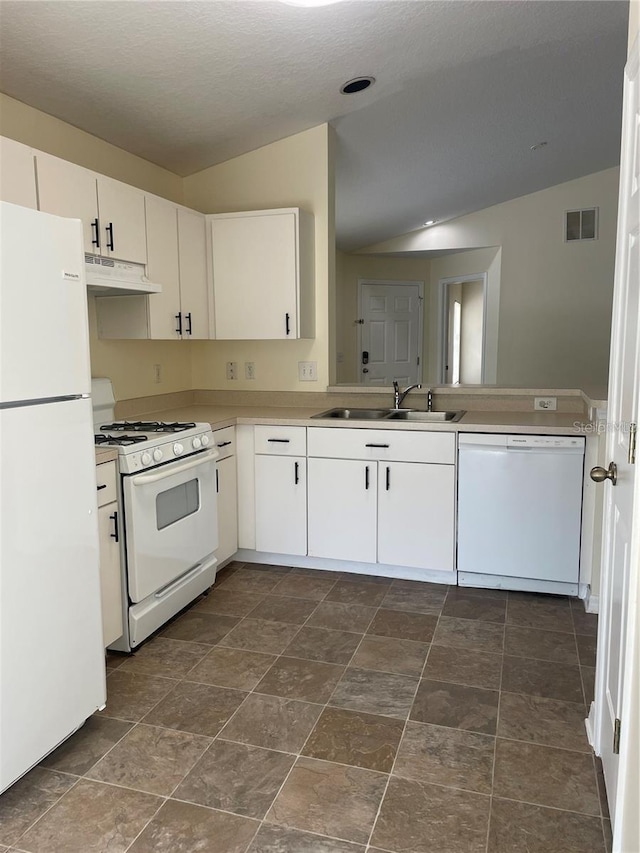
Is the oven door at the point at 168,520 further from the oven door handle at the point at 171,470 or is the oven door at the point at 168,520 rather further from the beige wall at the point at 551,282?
the beige wall at the point at 551,282

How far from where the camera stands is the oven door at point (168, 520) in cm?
255

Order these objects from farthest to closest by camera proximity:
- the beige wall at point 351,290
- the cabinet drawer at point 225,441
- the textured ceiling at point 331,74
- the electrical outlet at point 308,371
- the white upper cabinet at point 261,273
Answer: the beige wall at point 351,290 < the electrical outlet at point 308,371 < the white upper cabinet at point 261,273 < the cabinet drawer at point 225,441 < the textured ceiling at point 331,74

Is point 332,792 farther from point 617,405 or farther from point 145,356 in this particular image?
point 145,356

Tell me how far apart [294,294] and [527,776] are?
2686 millimetres

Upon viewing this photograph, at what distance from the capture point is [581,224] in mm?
5719

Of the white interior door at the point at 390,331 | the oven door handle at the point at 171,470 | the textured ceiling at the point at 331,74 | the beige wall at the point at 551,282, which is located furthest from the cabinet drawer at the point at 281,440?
the white interior door at the point at 390,331

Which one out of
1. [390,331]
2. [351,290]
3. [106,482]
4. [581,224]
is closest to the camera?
[106,482]

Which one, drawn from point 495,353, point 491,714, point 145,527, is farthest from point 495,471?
point 495,353

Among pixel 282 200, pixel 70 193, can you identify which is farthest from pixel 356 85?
pixel 70 193

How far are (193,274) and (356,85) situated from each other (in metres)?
1.36

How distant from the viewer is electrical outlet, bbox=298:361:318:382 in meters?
4.00

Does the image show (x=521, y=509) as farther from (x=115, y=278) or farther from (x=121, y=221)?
(x=121, y=221)

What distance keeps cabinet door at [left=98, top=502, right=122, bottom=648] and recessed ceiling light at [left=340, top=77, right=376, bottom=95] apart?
7.93 ft

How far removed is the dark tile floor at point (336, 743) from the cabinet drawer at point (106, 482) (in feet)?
2.30
